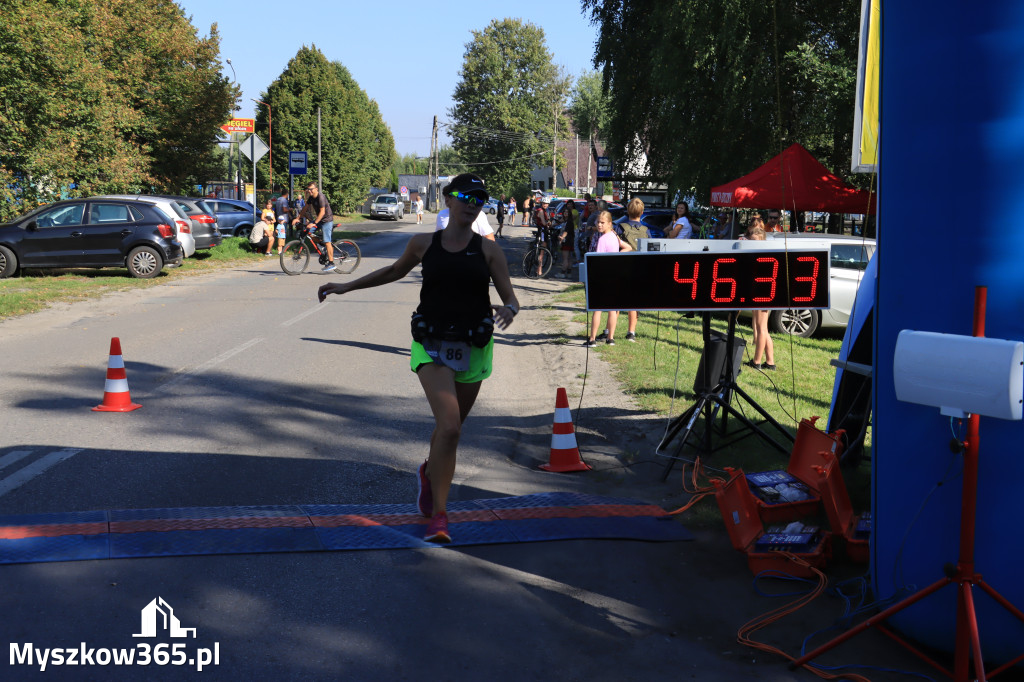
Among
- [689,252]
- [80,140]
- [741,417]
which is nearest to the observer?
[689,252]

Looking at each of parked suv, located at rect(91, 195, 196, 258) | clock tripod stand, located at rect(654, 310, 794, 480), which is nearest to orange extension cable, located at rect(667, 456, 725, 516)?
clock tripod stand, located at rect(654, 310, 794, 480)

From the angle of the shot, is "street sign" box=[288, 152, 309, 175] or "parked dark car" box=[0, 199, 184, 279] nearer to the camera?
"parked dark car" box=[0, 199, 184, 279]

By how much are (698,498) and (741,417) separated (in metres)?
1.29

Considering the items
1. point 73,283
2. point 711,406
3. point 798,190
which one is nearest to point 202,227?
point 73,283

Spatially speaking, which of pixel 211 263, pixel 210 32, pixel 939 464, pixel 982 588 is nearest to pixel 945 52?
pixel 939 464

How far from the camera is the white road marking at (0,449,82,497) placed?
5.87 metres

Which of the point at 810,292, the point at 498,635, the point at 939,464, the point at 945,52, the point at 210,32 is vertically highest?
the point at 210,32

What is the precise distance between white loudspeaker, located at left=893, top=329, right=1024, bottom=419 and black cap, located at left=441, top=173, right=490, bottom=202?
2376 millimetres

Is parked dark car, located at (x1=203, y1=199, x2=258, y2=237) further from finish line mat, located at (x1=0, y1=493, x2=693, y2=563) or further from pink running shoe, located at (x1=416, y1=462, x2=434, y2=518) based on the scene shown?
pink running shoe, located at (x1=416, y1=462, x2=434, y2=518)

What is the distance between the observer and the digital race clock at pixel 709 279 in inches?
250

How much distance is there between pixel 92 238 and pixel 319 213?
15.6ft

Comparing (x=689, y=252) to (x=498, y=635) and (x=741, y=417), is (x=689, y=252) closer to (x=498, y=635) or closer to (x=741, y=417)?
(x=741, y=417)

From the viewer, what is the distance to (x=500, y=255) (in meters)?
5.28
